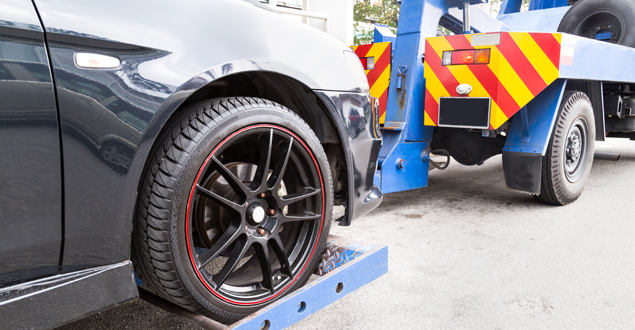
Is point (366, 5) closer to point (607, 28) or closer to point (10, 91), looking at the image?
point (607, 28)

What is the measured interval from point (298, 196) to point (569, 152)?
311cm

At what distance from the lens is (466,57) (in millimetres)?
3256

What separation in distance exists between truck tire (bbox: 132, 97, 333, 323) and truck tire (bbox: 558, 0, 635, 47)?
165 inches

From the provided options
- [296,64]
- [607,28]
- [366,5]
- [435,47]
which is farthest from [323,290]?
[366,5]

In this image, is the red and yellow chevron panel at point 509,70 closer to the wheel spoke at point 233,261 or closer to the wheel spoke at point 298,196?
the wheel spoke at point 298,196

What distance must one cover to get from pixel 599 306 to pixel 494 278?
469 mm

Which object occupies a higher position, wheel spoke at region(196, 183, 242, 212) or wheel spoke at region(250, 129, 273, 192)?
wheel spoke at region(250, 129, 273, 192)

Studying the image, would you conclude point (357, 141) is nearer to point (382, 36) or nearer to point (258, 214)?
point (258, 214)

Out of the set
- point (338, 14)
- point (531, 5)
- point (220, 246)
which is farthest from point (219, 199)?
point (338, 14)

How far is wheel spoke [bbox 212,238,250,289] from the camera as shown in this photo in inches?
61.1

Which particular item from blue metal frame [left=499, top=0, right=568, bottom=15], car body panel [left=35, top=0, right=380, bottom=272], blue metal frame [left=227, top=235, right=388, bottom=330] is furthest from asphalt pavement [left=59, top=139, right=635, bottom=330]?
blue metal frame [left=499, top=0, right=568, bottom=15]

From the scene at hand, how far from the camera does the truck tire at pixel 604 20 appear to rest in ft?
14.6

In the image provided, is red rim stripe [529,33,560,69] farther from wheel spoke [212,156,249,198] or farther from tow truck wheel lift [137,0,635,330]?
wheel spoke [212,156,249,198]

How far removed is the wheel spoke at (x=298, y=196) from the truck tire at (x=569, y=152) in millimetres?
2568
